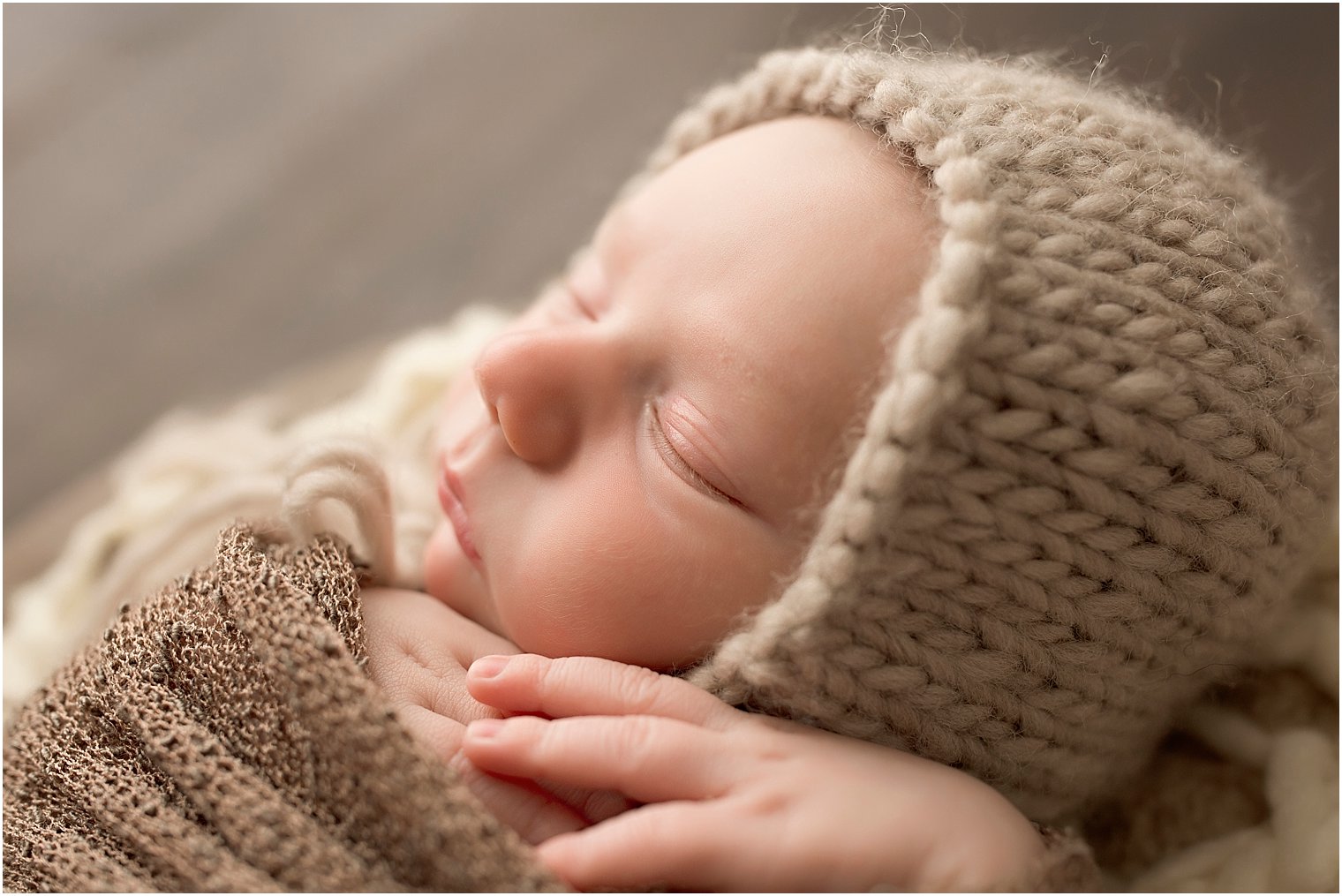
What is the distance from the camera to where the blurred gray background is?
63.2 inches

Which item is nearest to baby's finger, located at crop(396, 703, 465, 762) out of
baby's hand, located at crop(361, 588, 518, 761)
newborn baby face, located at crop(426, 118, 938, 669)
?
baby's hand, located at crop(361, 588, 518, 761)

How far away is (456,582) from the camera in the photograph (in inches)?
41.8

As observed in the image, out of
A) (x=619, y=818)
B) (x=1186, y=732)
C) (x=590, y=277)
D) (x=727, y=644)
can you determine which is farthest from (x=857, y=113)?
(x=1186, y=732)

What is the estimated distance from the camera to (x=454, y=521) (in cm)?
106

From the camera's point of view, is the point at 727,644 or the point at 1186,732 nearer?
the point at 727,644

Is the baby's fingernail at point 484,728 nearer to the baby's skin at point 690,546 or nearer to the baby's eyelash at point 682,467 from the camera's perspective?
the baby's skin at point 690,546

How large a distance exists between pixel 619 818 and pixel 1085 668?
42cm

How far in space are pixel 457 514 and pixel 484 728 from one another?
0.25 metres

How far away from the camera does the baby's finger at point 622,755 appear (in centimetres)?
84

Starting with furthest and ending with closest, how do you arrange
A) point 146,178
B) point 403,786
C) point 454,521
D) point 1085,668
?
point 146,178
point 454,521
point 1085,668
point 403,786

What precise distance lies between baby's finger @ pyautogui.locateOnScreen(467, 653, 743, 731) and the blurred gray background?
1.02 metres

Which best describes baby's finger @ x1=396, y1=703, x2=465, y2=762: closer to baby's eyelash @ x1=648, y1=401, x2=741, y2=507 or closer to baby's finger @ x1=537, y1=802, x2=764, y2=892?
baby's finger @ x1=537, y1=802, x2=764, y2=892

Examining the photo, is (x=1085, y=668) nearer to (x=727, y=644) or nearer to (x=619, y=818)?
(x=727, y=644)

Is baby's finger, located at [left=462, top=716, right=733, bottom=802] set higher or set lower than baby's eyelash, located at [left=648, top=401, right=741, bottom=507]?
lower
